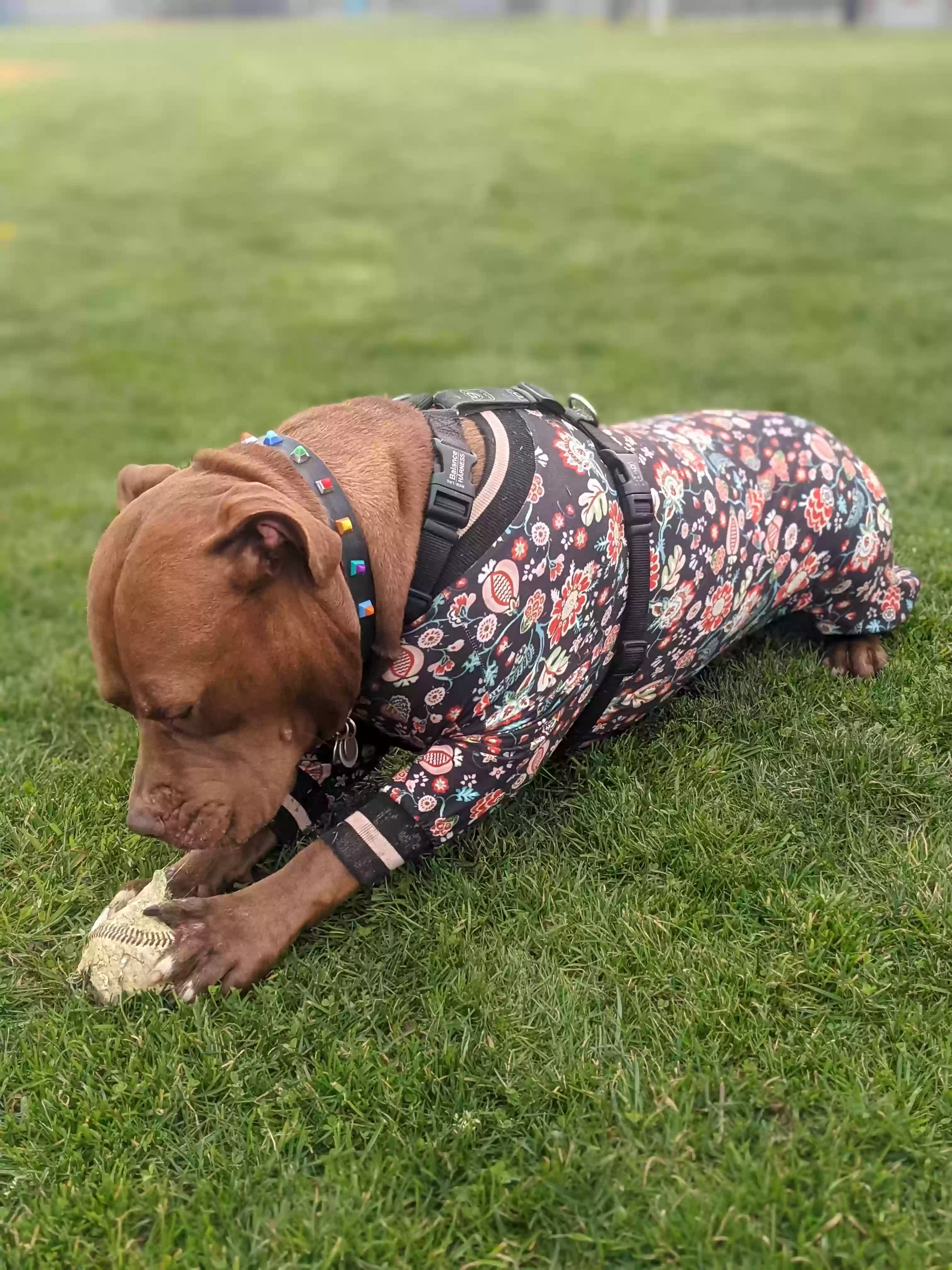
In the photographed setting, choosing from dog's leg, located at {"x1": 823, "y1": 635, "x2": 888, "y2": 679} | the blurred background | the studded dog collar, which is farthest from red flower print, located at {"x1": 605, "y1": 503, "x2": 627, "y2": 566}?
the blurred background

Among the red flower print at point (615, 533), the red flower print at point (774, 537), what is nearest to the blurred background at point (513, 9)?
the red flower print at point (774, 537)

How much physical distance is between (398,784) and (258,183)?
13.6 m

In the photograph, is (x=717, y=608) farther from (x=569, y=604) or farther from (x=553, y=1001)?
(x=553, y=1001)

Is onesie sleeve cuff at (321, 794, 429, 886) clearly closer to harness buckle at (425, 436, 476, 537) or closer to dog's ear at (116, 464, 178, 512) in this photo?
harness buckle at (425, 436, 476, 537)

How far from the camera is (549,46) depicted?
3095cm

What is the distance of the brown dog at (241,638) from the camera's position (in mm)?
2436

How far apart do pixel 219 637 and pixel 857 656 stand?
2.27 meters

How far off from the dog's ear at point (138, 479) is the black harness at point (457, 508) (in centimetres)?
25

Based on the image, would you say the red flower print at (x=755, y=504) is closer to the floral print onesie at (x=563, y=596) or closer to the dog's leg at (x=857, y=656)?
the floral print onesie at (x=563, y=596)

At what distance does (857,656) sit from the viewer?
3.75m

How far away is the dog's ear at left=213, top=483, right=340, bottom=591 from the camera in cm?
238

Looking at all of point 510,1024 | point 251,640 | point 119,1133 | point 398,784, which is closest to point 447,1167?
point 510,1024

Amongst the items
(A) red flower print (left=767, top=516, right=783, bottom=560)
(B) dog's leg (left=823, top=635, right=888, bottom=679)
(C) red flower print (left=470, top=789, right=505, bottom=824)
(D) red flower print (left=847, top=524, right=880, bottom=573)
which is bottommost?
(B) dog's leg (left=823, top=635, right=888, bottom=679)

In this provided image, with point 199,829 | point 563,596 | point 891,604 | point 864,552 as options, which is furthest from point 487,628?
point 891,604
